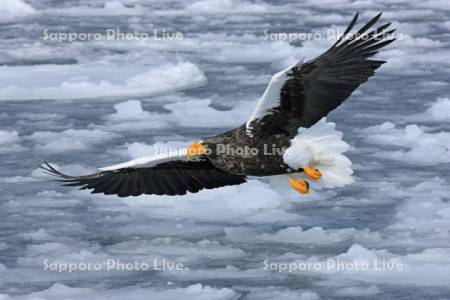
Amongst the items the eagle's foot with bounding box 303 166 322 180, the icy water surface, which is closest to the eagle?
the eagle's foot with bounding box 303 166 322 180

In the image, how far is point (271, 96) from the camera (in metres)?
6.52

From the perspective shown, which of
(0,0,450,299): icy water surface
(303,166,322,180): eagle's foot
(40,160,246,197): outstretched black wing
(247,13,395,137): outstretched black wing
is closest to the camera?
(247,13,395,137): outstretched black wing

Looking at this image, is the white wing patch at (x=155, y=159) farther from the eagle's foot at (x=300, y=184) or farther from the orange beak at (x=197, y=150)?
the eagle's foot at (x=300, y=184)

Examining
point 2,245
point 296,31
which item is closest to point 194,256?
point 2,245

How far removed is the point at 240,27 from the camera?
46.5 feet

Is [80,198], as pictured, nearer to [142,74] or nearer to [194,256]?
[194,256]

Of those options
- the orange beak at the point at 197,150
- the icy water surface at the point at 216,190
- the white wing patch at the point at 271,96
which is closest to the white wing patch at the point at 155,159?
the orange beak at the point at 197,150

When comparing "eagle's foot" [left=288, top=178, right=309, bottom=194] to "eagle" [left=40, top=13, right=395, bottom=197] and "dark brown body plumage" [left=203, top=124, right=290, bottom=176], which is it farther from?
"dark brown body plumage" [left=203, top=124, right=290, bottom=176]

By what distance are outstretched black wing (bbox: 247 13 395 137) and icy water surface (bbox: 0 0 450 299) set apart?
681mm

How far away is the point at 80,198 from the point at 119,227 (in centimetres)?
76

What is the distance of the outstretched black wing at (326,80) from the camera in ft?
21.7

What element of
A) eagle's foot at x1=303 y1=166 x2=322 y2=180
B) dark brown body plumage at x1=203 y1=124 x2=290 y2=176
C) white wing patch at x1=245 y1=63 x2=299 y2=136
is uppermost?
white wing patch at x1=245 y1=63 x2=299 y2=136

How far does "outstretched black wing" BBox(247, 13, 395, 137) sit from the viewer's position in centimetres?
660

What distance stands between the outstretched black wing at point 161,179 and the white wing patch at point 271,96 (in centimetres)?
76
